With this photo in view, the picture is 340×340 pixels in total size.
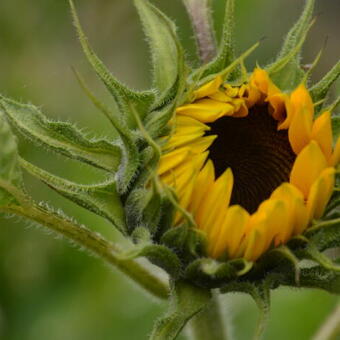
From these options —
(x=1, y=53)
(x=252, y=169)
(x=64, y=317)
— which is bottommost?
(x=64, y=317)

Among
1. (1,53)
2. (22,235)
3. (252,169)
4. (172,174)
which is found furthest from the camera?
Result: (1,53)

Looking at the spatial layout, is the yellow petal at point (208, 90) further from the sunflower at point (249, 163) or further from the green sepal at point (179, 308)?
the green sepal at point (179, 308)

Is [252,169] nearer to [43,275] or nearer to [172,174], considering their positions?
[172,174]

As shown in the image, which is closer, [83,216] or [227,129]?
[227,129]

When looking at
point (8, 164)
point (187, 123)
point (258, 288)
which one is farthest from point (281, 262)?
point (8, 164)

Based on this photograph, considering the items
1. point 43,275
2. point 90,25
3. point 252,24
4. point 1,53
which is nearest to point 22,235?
point 43,275

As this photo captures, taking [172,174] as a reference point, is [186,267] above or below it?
below

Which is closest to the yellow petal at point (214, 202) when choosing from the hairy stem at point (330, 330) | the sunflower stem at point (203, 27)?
the sunflower stem at point (203, 27)

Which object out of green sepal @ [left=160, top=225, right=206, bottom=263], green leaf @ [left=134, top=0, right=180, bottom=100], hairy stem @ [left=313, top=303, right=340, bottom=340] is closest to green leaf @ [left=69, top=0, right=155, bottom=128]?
green leaf @ [left=134, top=0, right=180, bottom=100]
